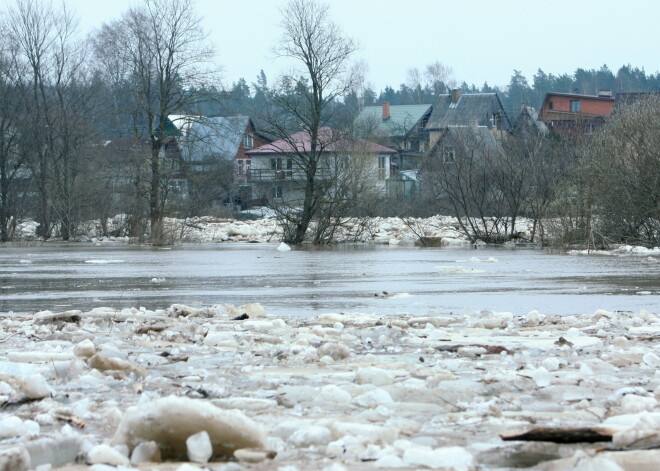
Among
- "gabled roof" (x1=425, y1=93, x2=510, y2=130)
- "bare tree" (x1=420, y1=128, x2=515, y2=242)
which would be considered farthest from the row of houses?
"bare tree" (x1=420, y1=128, x2=515, y2=242)

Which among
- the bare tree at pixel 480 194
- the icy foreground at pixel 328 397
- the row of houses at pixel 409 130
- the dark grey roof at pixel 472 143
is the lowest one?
the icy foreground at pixel 328 397

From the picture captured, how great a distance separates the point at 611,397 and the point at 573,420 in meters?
0.52

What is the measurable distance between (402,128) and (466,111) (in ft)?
31.8

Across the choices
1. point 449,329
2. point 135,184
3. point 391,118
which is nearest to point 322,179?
point 135,184

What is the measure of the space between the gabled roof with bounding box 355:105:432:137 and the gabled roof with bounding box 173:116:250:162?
1893 centimetres

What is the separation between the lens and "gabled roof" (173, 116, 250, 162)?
137 ft

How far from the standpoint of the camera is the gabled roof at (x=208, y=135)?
4191 cm

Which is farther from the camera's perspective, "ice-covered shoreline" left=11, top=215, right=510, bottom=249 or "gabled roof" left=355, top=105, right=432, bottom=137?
"gabled roof" left=355, top=105, right=432, bottom=137

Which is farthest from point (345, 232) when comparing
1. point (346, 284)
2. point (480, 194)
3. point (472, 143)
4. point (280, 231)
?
point (346, 284)

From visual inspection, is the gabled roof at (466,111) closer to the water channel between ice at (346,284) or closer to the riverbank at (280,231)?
the riverbank at (280,231)

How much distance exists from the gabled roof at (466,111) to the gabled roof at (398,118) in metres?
5.33

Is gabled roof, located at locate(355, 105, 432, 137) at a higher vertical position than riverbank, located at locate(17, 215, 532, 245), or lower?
higher

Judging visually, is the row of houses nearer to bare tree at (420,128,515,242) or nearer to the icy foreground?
bare tree at (420,128,515,242)

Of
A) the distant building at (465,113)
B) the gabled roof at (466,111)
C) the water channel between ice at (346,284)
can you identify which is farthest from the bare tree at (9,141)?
the gabled roof at (466,111)
